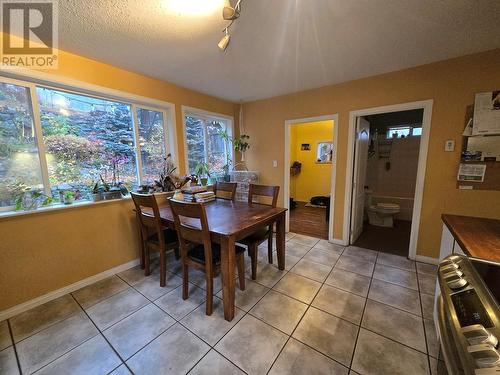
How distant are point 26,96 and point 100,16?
1.07 m

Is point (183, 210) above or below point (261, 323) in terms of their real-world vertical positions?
above

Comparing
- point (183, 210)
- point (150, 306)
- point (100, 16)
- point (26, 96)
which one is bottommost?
point (150, 306)

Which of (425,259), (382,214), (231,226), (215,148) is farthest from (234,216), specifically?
(382,214)

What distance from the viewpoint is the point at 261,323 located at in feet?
5.17

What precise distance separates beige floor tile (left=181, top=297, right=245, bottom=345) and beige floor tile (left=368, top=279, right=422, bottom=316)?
130 cm

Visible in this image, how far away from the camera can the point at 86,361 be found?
51.0 inches

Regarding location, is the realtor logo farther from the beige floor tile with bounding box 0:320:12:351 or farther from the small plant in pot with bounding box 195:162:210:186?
the beige floor tile with bounding box 0:320:12:351

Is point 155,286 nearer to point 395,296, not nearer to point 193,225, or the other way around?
point 193,225

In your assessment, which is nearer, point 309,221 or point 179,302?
point 179,302

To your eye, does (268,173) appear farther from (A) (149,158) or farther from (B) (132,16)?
(B) (132,16)

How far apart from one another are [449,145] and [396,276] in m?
1.57

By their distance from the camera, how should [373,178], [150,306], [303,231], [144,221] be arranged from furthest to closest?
[373,178] < [303,231] < [144,221] < [150,306]

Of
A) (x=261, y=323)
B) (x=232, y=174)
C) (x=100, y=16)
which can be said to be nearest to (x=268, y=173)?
(x=232, y=174)

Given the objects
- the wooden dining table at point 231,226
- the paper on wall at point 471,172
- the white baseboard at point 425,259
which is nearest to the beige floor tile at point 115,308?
the wooden dining table at point 231,226
